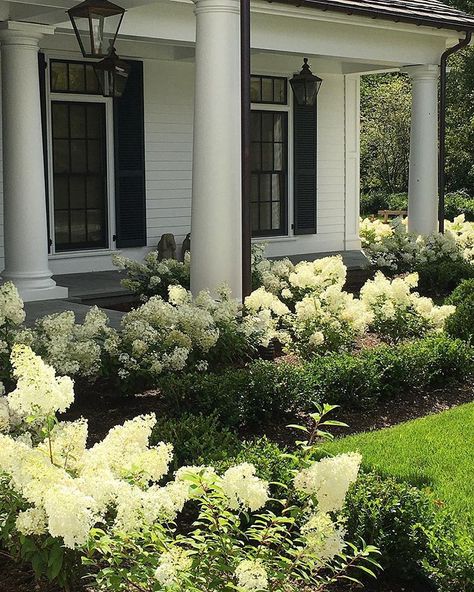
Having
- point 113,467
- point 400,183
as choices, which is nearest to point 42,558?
point 113,467

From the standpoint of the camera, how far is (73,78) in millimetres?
12742

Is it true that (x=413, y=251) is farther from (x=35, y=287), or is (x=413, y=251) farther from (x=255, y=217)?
(x=35, y=287)

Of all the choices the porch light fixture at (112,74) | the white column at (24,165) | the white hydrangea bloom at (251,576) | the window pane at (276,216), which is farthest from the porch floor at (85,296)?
the white hydrangea bloom at (251,576)

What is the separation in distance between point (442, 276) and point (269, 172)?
4230 mm

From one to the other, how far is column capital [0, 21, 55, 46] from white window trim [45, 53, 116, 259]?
6.83 ft

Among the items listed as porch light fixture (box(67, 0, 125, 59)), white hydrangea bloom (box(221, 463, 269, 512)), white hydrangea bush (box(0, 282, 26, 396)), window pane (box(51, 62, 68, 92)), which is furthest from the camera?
window pane (box(51, 62, 68, 92))

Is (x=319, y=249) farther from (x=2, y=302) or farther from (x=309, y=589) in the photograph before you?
(x=309, y=589)

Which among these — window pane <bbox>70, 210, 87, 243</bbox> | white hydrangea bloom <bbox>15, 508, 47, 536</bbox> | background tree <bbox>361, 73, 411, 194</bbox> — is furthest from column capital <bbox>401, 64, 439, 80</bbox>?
background tree <bbox>361, 73, 411, 194</bbox>

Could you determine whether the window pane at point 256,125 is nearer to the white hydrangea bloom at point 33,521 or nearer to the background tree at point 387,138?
the white hydrangea bloom at point 33,521

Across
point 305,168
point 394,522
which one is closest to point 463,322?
point 394,522

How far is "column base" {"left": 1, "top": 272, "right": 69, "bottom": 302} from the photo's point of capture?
35.0ft

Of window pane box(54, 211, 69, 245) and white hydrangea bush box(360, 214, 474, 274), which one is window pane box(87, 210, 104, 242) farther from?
white hydrangea bush box(360, 214, 474, 274)

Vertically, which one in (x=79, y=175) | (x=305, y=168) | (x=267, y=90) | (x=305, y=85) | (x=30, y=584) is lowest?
(x=30, y=584)

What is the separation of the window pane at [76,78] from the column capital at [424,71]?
5.00 meters
